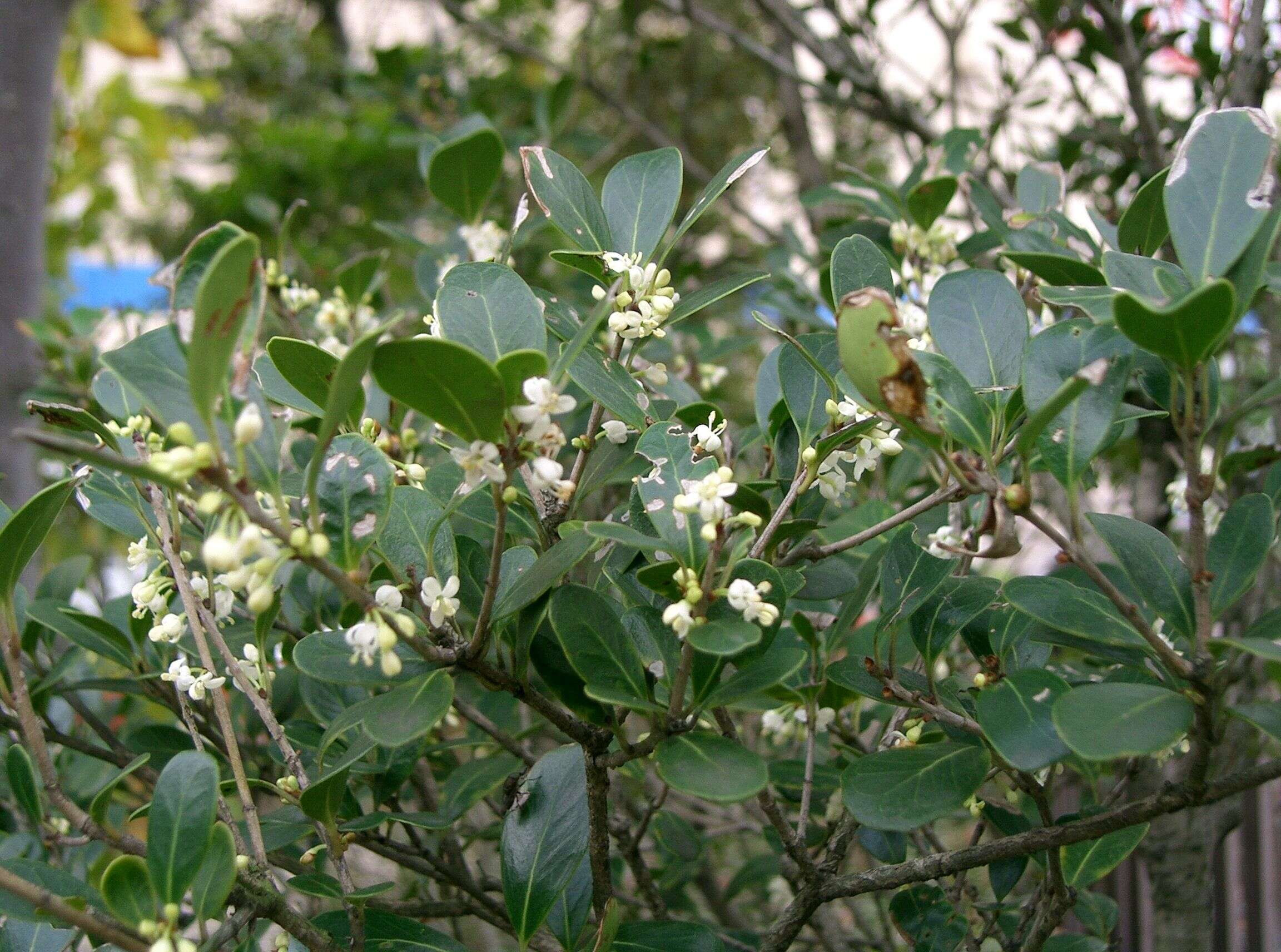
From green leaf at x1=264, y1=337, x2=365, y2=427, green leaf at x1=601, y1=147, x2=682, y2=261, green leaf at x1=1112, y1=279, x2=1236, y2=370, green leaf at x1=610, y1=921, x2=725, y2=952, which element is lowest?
green leaf at x1=610, y1=921, x2=725, y2=952

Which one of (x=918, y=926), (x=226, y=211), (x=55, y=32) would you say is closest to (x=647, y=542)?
(x=918, y=926)

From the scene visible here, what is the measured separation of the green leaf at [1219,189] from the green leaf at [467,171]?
0.67 meters

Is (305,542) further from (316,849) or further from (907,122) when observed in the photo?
(907,122)

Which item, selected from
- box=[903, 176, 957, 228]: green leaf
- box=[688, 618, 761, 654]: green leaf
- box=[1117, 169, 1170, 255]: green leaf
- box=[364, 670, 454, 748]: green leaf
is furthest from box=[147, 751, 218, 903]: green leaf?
box=[903, 176, 957, 228]: green leaf

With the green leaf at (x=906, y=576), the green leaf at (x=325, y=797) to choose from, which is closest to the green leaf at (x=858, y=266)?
the green leaf at (x=906, y=576)

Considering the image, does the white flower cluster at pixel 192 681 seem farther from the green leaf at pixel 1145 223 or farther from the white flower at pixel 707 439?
the green leaf at pixel 1145 223

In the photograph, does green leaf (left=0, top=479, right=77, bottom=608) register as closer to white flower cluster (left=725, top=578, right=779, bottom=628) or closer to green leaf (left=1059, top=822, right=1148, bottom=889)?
white flower cluster (left=725, top=578, right=779, bottom=628)

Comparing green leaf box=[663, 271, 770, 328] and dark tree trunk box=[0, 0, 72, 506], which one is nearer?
green leaf box=[663, 271, 770, 328]

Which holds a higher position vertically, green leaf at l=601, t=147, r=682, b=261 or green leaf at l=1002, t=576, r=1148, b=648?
green leaf at l=601, t=147, r=682, b=261

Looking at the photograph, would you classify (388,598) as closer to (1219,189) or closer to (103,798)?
(103,798)

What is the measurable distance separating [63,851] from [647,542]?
40.0 inches

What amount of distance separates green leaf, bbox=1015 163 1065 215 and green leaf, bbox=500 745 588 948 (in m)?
0.82

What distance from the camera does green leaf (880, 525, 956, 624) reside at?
0.81 meters

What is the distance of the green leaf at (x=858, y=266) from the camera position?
2.53 ft
